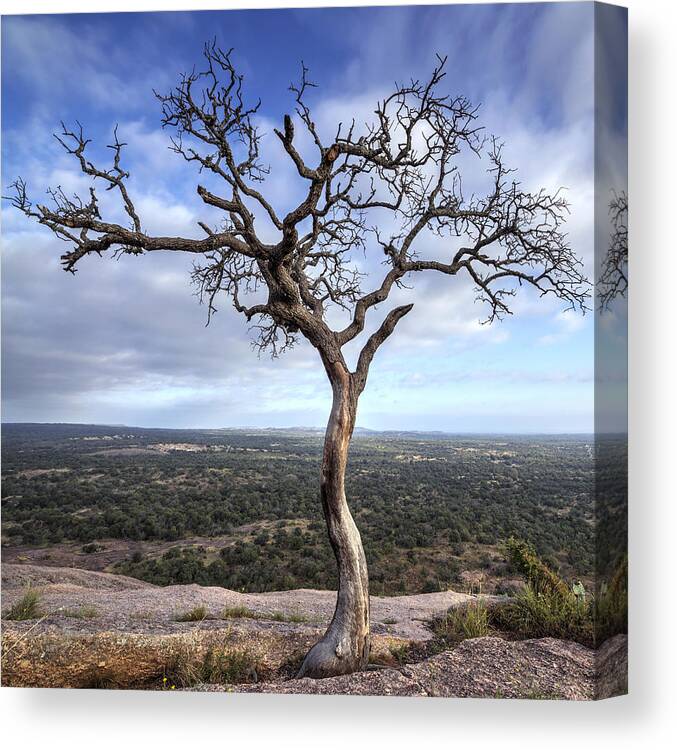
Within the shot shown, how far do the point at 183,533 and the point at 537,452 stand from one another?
12.1 metres

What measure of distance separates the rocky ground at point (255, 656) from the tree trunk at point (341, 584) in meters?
0.15

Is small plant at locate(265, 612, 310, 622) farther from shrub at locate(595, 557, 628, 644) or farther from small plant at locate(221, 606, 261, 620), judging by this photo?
shrub at locate(595, 557, 628, 644)

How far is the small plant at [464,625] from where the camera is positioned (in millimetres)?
5141

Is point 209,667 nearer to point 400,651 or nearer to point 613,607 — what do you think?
point 400,651

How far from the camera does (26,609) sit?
567cm

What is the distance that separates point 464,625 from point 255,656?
2.00 m

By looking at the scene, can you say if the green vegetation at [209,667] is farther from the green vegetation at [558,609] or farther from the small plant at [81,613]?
the green vegetation at [558,609]

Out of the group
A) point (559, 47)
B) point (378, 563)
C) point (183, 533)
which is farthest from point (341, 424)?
point (183, 533)

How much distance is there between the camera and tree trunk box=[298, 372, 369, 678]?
4621 mm

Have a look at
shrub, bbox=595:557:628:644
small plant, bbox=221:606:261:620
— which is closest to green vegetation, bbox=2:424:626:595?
shrub, bbox=595:557:628:644

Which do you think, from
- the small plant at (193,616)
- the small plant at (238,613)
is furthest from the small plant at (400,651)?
the small plant at (193,616)

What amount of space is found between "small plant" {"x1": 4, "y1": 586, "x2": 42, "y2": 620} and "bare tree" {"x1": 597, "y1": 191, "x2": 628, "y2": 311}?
6291 mm

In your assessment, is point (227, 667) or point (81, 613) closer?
point (227, 667)

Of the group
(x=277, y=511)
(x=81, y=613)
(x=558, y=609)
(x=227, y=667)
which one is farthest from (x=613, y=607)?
(x=277, y=511)
